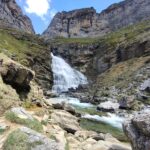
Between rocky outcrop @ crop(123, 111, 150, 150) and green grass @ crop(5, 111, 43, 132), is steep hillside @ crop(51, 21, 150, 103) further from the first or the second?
rocky outcrop @ crop(123, 111, 150, 150)

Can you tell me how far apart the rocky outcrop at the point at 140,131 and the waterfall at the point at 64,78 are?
9232cm

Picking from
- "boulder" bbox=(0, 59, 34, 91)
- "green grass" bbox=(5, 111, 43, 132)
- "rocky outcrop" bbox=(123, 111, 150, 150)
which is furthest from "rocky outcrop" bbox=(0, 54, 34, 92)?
"rocky outcrop" bbox=(123, 111, 150, 150)

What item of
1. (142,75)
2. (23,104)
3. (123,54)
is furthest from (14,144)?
(123,54)

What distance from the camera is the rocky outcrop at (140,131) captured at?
56.6 feet

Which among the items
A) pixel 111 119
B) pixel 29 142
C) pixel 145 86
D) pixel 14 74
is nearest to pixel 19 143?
pixel 29 142

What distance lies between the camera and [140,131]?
1784 cm

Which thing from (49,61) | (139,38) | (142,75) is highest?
(139,38)

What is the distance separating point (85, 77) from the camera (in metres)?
137

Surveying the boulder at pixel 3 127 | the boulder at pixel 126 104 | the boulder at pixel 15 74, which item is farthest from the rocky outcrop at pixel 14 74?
the boulder at pixel 126 104

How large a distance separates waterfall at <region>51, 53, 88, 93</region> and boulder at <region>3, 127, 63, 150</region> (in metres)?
95.3

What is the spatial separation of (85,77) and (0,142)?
122 m

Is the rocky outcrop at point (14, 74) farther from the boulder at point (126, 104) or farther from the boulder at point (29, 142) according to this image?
the boulder at point (126, 104)

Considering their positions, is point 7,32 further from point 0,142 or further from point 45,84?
point 0,142

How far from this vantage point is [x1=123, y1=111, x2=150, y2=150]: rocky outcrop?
1725 centimetres
